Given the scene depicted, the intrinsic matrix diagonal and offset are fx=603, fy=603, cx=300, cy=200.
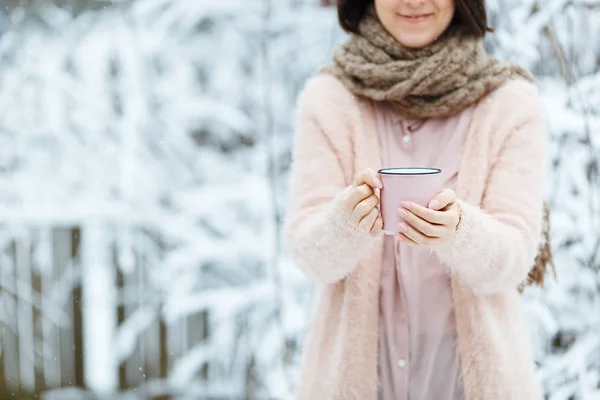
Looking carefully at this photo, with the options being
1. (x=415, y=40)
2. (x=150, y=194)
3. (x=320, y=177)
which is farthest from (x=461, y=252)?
(x=150, y=194)

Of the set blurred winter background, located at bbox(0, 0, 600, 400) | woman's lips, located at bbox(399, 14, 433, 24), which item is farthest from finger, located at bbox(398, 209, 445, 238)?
blurred winter background, located at bbox(0, 0, 600, 400)

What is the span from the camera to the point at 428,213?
2.75ft

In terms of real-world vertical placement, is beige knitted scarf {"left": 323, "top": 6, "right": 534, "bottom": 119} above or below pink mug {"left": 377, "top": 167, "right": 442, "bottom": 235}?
above

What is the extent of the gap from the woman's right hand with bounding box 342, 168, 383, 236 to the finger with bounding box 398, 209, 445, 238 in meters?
0.06

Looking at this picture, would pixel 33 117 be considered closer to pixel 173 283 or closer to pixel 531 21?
pixel 173 283

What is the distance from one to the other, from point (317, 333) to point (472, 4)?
664 millimetres

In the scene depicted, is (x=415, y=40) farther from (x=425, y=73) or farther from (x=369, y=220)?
A: (x=369, y=220)

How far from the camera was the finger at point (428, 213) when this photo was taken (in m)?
0.83

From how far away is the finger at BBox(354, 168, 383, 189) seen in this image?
34.0 inches

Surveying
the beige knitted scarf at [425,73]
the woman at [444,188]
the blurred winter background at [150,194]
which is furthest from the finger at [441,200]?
the blurred winter background at [150,194]

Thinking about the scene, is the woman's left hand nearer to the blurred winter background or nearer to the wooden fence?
the blurred winter background

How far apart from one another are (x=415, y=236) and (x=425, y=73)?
33 cm

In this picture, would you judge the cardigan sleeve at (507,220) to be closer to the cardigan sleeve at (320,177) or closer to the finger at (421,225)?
the finger at (421,225)

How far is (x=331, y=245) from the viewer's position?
98 centimetres
